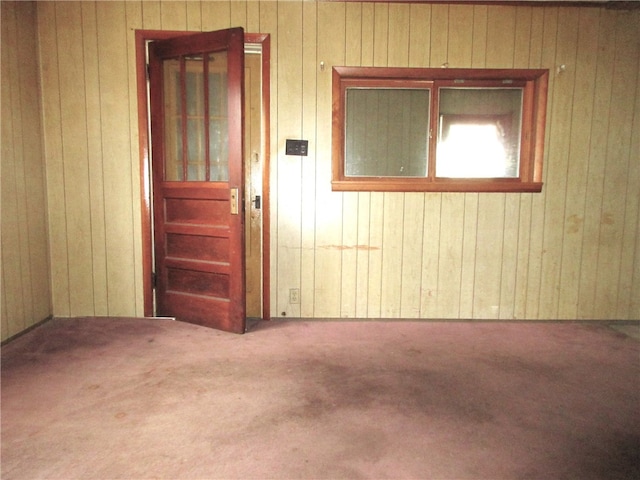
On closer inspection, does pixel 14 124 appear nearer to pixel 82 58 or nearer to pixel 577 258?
pixel 82 58

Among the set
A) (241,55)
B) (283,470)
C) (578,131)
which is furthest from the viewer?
(578,131)

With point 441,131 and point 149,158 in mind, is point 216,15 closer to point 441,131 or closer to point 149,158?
point 149,158

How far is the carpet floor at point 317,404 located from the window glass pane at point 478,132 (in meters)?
1.37

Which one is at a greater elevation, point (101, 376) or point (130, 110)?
point (130, 110)

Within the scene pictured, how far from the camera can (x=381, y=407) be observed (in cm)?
215

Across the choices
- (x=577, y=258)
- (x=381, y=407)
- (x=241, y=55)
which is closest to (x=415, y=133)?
(x=241, y=55)

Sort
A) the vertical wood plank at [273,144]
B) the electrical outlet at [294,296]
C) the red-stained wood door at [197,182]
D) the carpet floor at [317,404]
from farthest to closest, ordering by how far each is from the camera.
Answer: the electrical outlet at [294,296]
the vertical wood plank at [273,144]
the red-stained wood door at [197,182]
the carpet floor at [317,404]

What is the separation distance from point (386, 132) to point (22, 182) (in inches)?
112

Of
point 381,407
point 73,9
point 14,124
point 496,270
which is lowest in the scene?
point 381,407

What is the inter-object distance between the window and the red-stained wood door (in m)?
0.91

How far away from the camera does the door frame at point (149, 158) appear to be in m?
3.37

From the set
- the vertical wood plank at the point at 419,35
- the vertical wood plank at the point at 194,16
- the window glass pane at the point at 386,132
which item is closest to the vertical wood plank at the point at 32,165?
the vertical wood plank at the point at 194,16

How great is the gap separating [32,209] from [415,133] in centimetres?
310

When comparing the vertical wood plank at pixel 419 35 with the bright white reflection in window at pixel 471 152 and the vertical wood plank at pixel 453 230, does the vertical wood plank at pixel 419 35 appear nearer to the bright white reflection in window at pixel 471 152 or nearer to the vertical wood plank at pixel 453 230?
the vertical wood plank at pixel 453 230
